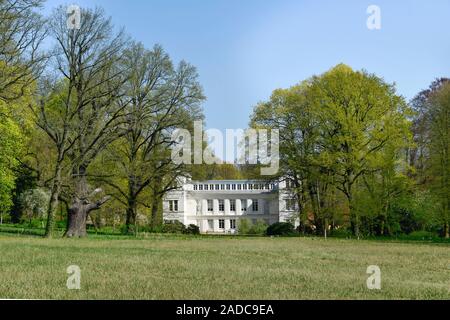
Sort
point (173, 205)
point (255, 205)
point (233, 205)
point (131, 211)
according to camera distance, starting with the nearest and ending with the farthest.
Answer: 1. point (131, 211)
2. point (173, 205)
3. point (255, 205)
4. point (233, 205)

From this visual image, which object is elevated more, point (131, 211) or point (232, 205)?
point (232, 205)

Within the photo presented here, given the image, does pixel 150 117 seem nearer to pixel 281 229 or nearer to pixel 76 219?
pixel 76 219

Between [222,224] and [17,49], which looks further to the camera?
[222,224]

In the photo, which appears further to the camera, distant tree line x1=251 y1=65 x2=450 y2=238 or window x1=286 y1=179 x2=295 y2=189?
window x1=286 y1=179 x2=295 y2=189

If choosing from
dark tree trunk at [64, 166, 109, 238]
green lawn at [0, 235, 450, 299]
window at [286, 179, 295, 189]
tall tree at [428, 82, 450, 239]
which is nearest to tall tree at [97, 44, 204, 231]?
dark tree trunk at [64, 166, 109, 238]

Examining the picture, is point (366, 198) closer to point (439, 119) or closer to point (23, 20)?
point (439, 119)

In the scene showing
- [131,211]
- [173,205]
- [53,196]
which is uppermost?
[173,205]

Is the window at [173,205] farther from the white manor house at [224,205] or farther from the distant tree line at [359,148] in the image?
the distant tree line at [359,148]

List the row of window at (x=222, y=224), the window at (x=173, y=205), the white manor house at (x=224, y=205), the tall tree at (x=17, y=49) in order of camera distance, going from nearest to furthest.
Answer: the tall tree at (x=17, y=49)
the window at (x=173, y=205)
the white manor house at (x=224, y=205)
the row of window at (x=222, y=224)

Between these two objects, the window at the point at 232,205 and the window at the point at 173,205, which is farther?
the window at the point at 232,205

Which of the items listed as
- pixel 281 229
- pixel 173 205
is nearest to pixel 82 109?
pixel 281 229

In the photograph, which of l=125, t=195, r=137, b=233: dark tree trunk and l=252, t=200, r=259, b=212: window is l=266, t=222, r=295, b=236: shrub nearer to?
l=125, t=195, r=137, b=233: dark tree trunk

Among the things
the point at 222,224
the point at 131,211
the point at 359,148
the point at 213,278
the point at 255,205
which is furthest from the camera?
the point at 222,224

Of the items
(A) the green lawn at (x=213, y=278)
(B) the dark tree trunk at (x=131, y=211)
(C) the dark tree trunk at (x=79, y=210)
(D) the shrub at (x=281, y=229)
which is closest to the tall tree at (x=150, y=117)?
(B) the dark tree trunk at (x=131, y=211)
